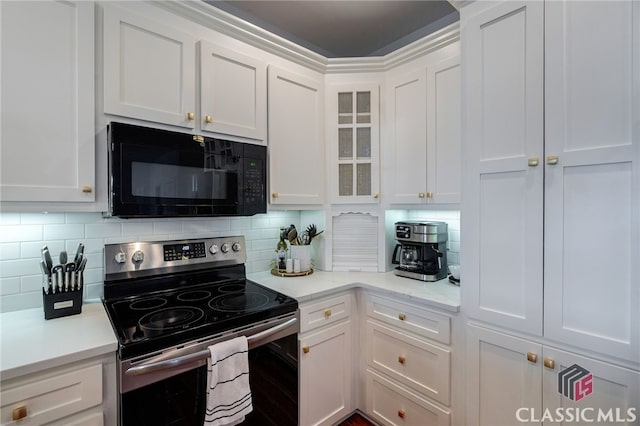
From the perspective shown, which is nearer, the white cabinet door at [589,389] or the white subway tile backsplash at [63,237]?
the white cabinet door at [589,389]

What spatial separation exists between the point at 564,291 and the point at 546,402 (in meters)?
0.48

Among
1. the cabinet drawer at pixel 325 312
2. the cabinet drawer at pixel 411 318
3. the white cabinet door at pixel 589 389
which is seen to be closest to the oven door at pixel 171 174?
the cabinet drawer at pixel 325 312

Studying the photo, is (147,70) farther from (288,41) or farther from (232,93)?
(288,41)

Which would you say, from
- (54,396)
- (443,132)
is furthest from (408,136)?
(54,396)

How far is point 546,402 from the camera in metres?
1.26

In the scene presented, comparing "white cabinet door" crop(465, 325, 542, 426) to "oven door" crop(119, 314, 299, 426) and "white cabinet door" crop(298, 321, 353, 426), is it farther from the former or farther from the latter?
"oven door" crop(119, 314, 299, 426)

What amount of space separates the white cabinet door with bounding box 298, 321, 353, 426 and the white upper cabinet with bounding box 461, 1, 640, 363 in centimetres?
80

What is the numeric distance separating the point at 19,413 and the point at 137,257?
789 mm

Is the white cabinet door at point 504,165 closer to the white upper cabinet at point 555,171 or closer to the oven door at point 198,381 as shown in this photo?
the white upper cabinet at point 555,171

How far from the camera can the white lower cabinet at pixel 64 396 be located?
36.7 inches

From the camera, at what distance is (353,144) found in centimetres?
223

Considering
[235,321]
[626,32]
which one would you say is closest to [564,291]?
[626,32]

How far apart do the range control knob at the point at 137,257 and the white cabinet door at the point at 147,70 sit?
705mm

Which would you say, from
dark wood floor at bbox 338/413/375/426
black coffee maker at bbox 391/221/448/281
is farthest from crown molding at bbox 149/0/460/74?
dark wood floor at bbox 338/413/375/426
